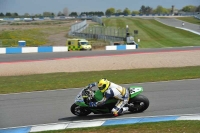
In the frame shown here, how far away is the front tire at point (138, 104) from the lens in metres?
11.1

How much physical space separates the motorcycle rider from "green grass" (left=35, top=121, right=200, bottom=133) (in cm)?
132

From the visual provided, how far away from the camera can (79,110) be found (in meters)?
11.3

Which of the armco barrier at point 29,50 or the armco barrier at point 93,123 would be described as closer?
the armco barrier at point 93,123

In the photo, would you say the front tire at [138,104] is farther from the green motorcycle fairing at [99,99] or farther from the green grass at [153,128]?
the green grass at [153,128]

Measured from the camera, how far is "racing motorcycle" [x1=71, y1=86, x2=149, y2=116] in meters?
10.8

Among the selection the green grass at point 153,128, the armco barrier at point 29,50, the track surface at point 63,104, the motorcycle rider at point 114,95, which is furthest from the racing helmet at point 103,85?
the armco barrier at point 29,50

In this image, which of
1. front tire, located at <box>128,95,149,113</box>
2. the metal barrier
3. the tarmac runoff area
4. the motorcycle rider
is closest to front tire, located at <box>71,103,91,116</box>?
the motorcycle rider

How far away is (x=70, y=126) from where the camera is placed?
33.5 feet

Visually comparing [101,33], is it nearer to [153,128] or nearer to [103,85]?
[103,85]

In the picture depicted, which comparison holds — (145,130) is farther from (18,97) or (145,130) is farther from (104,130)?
(18,97)

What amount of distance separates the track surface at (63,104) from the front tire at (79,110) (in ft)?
0.55

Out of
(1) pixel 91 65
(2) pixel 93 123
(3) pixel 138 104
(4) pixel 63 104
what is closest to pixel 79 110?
(2) pixel 93 123

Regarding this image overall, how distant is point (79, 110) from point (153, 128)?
10.2 ft

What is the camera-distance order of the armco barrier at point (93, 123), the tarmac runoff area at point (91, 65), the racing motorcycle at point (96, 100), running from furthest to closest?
the tarmac runoff area at point (91, 65), the racing motorcycle at point (96, 100), the armco barrier at point (93, 123)
